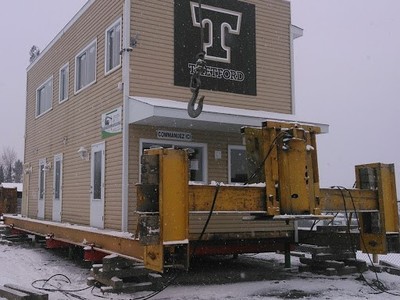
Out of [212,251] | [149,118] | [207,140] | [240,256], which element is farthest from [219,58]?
[240,256]

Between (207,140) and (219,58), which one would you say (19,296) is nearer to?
(207,140)

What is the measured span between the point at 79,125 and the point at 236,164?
14.5 feet

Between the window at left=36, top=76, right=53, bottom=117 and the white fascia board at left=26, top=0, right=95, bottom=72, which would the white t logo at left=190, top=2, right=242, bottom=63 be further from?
the window at left=36, top=76, right=53, bottom=117

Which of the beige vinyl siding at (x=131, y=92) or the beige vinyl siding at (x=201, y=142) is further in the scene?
the beige vinyl siding at (x=131, y=92)

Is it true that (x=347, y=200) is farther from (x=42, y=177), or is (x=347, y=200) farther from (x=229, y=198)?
(x=42, y=177)

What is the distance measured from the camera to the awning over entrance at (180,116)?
9.16m

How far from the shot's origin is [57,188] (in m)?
14.6

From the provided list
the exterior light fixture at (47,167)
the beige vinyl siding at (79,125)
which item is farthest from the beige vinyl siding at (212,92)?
the exterior light fixture at (47,167)

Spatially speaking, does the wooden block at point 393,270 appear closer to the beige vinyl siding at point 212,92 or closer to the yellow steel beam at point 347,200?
the yellow steel beam at point 347,200

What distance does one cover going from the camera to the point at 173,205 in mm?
5383

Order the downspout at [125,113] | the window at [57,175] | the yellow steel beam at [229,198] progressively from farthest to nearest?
1. the window at [57,175]
2. the downspout at [125,113]
3. the yellow steel beam at [229,198]

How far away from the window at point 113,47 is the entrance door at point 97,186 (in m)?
1.80

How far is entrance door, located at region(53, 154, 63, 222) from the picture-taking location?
46.8 feet

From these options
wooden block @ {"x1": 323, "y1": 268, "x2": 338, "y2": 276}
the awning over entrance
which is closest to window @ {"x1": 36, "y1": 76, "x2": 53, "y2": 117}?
the awning over entrance
